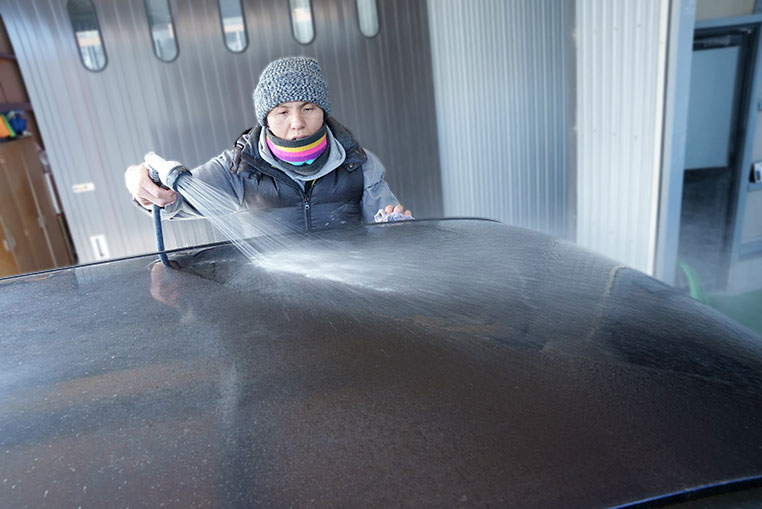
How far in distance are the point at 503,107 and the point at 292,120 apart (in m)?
2.33

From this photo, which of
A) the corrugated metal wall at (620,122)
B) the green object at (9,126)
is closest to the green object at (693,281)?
the corrugated metal wall at (620,122)

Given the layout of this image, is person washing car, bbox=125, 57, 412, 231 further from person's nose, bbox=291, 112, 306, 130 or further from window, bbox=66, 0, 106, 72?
window, bbox=66, 0, 106, 72

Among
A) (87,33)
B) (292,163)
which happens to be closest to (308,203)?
(292,163)

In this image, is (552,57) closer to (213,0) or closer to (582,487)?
(213,0)

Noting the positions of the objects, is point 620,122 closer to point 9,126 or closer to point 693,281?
point 693,281

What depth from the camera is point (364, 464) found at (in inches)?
20.7

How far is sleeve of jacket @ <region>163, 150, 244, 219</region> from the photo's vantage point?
1412 millimetres

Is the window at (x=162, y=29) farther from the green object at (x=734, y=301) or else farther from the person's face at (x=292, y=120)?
the green object at (x=734, y=301)

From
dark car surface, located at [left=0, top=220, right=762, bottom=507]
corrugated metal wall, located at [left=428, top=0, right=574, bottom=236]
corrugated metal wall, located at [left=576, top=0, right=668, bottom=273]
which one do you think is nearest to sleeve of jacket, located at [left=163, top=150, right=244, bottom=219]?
dark car surface, located at [left=0, top=220, right=762, bottom=507]

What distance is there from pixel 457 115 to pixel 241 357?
3.28 metres

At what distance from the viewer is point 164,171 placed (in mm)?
1321

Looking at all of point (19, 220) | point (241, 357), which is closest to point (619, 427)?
point (241, 357)

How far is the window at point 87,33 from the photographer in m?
3.12

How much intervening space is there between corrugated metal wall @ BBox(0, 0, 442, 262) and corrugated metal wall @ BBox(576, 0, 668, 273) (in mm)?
1509
